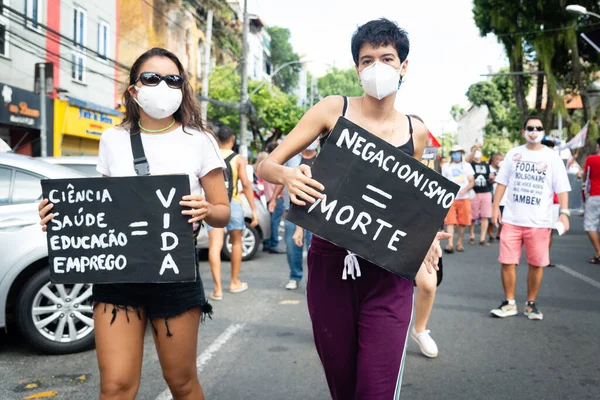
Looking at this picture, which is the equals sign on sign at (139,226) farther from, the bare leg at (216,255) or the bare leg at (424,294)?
the bare leg at (216,255)

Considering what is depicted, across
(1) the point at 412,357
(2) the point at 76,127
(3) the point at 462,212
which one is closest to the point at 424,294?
(1) the point at 412,357

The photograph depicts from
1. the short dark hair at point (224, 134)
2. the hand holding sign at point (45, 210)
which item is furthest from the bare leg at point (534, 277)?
the hand holding sign at point (45, 210)

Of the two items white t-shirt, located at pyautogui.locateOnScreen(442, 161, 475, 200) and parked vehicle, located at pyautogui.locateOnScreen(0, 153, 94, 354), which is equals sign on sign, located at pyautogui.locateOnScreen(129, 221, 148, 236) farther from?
white t-shirt, located at pyautogui.locateOnScreen(442, 161, 475, 200)

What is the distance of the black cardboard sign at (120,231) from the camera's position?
102 inches

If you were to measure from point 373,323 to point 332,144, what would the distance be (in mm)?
736

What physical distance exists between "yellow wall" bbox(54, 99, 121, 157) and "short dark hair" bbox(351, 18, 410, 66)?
61.6 feet

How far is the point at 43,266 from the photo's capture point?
4.88 m

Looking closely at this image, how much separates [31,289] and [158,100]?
2704 mm

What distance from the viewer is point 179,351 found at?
266cm

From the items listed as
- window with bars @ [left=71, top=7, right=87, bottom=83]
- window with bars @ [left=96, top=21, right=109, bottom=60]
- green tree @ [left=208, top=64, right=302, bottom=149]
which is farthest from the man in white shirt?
green tree @ [left=208, top=64, right=302, bottom=149]

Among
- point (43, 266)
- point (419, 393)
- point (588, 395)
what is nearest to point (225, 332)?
point (43, 266)

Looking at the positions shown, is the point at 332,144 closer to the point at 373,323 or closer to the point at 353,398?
the point at 373,323

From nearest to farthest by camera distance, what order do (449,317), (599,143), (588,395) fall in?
1. (588,395)
2. (449,317)
3. (599,143)

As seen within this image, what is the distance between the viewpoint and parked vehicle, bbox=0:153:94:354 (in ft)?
15.5
